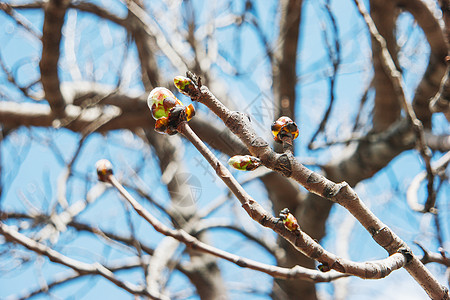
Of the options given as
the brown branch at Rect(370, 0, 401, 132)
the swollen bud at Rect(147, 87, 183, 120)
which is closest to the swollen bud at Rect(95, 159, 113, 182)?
the swollen bud at Rect(147, 87, 183, 120)

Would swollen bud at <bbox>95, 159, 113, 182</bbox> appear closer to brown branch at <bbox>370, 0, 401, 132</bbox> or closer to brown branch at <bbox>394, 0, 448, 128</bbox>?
brown branch at <bbox>394, 0, 448, 128</bbox>

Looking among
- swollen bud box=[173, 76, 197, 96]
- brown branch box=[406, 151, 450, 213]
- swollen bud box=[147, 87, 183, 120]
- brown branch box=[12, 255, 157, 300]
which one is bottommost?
brown branch box=[12, 255, 157, 300]

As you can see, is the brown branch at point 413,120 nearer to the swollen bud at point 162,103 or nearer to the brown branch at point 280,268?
Answer: the brown branch at point 280,268

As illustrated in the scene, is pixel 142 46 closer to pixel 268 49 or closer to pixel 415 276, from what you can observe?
pixel 268 49

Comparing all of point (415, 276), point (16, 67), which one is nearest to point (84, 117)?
point (16, 67)

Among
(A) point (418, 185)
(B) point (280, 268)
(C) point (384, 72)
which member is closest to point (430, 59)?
(C) point (384, 72)

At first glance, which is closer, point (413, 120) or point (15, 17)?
point (413, 120)

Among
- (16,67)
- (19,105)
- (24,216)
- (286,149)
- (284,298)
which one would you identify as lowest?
(24,216)

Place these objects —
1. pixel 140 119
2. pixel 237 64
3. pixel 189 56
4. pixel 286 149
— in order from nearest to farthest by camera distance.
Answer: pixel 286 149
pixel 140 119
pixel 189 56
pixel 237 64

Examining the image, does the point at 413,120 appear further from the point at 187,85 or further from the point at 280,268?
the point at 187,85

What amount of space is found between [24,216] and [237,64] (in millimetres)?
2167

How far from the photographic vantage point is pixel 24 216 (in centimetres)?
334

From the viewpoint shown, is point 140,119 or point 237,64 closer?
point 140,119

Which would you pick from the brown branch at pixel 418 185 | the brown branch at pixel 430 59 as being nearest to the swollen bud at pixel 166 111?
the brown branch at pixel 418 185
